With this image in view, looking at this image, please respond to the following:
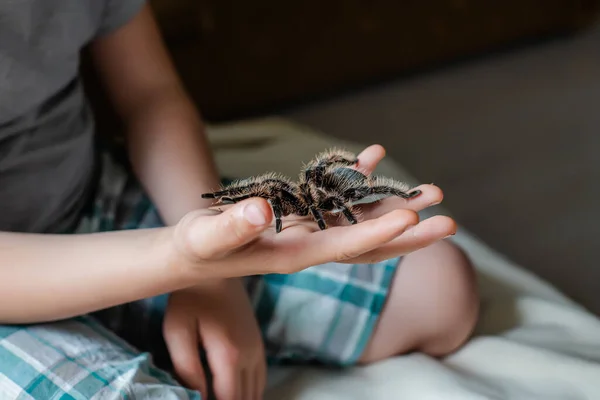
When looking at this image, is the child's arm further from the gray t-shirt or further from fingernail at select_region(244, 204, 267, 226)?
the gray t-shirt

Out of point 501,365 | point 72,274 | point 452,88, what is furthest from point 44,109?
point 452,88

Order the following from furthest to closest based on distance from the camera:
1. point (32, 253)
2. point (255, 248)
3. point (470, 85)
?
point (470, 85) < point (32, 253) < point (255, 248)

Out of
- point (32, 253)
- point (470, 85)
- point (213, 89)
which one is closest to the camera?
point (32, 253)

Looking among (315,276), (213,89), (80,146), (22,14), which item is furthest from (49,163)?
(213,89)

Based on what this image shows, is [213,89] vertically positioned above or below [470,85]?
below

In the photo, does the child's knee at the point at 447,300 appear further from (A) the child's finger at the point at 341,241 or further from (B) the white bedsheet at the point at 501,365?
(A) the child's finger at the point at 341,241

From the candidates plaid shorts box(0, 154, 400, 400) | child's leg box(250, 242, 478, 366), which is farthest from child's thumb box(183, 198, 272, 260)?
child's leg box(250, 242, 478, 366)

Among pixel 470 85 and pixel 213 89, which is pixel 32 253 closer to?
pixel 213 89
